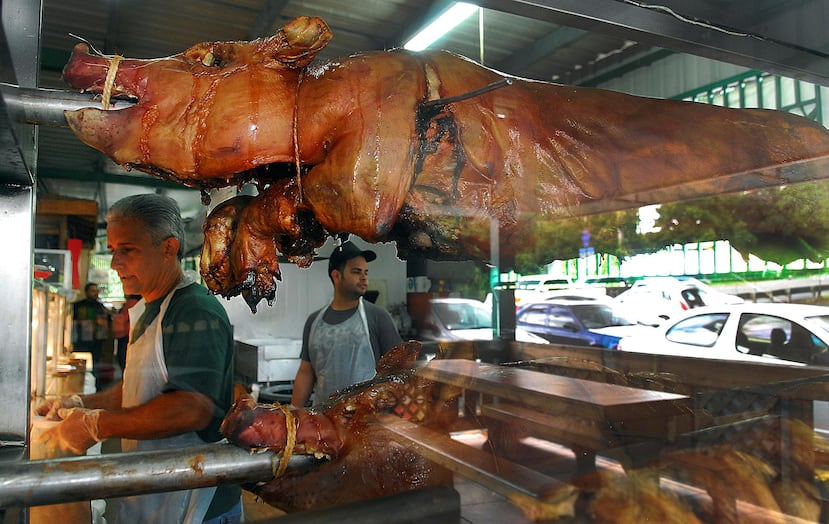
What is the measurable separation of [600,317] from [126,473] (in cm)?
252

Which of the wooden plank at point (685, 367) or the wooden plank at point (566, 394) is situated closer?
the wooden plank at point (566, 394)

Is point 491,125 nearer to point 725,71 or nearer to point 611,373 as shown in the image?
point 611,373

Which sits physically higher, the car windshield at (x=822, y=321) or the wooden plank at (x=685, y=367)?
the car windshield at (x=822, y=321)

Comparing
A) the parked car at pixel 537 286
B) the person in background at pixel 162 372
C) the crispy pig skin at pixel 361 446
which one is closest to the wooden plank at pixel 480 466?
the crispy pig skin at pixel 361 446

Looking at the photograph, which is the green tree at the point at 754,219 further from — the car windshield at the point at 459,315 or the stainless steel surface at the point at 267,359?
the stainless steel surface at the point at 267,359

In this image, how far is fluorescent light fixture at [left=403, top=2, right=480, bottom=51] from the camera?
73.0 inches

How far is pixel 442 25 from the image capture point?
74.5 inches

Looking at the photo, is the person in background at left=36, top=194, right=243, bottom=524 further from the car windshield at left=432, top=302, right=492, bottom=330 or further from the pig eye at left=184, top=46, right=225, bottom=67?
the pig eye at left=184, top=46, right=225, bottom=67

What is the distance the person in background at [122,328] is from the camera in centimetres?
242

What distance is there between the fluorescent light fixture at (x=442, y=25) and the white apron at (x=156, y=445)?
4.26 feet

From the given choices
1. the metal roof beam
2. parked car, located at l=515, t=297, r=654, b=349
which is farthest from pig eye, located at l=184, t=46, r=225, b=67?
parked car, located at l=515, t=297, r=654, b=349

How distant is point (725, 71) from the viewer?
2.19 m

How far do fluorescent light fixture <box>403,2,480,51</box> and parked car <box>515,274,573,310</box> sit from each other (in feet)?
3.68

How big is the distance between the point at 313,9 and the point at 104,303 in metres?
1.83
